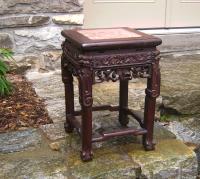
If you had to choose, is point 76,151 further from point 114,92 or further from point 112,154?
point 114,92

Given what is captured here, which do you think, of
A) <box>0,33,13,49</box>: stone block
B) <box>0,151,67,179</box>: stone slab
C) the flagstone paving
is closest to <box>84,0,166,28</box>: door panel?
<box>0,33,13,49</box>: stone block

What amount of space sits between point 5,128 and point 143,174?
92 centimetres

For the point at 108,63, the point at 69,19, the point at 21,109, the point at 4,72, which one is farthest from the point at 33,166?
the point at 69,19

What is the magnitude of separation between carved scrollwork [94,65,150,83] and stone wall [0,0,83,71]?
137 centimetres

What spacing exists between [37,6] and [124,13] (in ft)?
3.29

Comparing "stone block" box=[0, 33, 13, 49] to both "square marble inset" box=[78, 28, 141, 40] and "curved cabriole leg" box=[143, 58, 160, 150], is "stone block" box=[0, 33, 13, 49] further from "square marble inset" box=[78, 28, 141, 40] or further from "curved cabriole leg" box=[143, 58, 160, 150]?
"curved cabriole leg" box=[143, 58, 160, 150]

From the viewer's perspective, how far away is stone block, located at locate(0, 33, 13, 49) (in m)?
3.15

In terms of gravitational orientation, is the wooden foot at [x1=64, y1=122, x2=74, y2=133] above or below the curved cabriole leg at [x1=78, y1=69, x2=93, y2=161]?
below

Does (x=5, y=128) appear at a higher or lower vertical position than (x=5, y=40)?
lower

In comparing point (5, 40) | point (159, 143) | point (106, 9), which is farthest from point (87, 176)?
point (106, 9)

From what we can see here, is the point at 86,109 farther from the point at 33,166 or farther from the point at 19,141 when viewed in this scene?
the point at 19,141

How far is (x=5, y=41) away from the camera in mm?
3168

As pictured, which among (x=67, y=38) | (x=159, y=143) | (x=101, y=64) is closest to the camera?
(x=101, y=64)

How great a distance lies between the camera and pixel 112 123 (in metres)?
2.44
